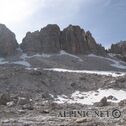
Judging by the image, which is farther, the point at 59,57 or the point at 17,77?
the point at 59,57

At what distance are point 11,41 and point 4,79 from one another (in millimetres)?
51204

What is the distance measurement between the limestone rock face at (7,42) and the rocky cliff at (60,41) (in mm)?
2979

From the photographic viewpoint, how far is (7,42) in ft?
335

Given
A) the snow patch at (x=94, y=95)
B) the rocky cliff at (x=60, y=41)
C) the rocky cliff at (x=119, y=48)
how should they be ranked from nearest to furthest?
the snow patch at (x=94, y=95)
the rocky cliff at (x=60, y=41)
the rocky cliff at (x=119, y=48)

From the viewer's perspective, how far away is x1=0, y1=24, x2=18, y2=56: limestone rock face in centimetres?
10088

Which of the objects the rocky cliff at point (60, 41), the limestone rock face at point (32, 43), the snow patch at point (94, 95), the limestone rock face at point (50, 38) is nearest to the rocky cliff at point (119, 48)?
the rocky cliff at point (60, 41)

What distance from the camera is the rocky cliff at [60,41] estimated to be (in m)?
104

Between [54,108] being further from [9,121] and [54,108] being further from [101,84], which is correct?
[101,84]

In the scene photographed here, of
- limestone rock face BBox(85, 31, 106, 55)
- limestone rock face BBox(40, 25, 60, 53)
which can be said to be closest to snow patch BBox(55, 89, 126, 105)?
limestone rock face BBox(40, 25, 60, 53)

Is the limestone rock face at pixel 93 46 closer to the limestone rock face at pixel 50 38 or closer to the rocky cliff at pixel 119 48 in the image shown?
the limestone rock face at pixel 50 38

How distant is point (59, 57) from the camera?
96.2m

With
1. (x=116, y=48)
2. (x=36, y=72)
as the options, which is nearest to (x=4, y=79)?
(x=36, y=72)

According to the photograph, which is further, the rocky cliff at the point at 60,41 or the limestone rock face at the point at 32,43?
the rocky cliff at the point at 60,41

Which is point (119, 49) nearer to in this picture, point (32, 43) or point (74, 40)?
point (74, 40)
